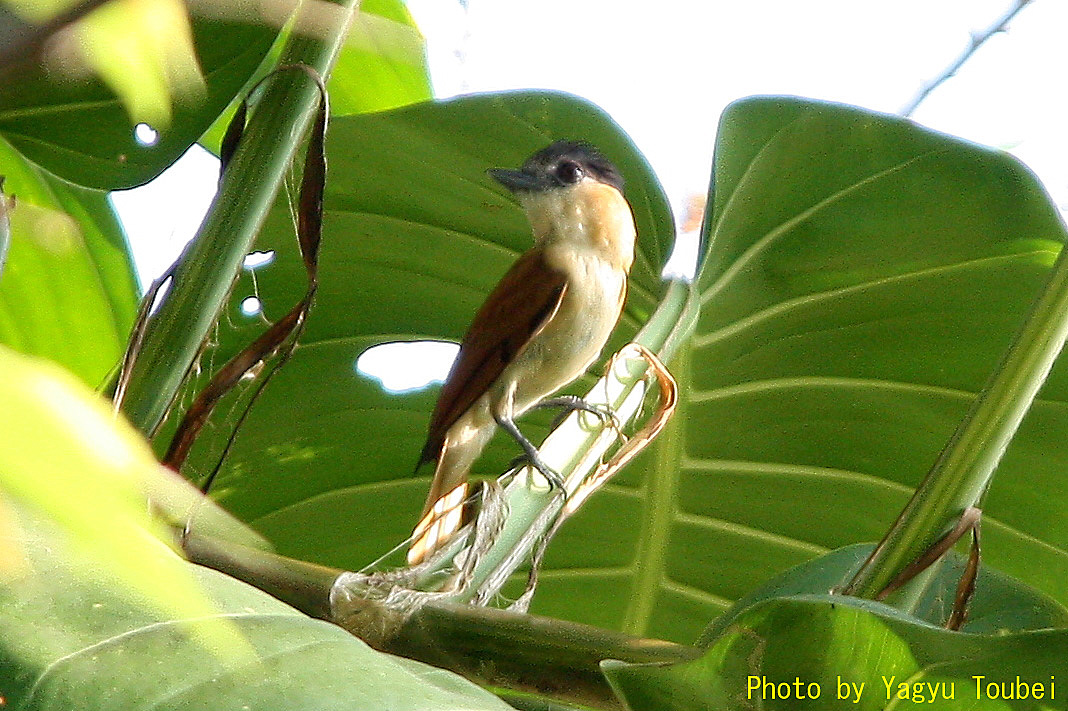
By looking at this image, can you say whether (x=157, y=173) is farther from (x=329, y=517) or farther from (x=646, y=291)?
(x=646, y=291)

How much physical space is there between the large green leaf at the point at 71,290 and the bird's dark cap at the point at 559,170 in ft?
1.71

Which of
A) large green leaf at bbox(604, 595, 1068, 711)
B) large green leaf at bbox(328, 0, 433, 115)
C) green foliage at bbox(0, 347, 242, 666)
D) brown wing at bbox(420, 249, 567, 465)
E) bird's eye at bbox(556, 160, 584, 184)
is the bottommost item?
brown wing at bbox(420, 249, 567, 465)

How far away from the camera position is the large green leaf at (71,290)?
4.66 ft

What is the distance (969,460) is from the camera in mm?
808

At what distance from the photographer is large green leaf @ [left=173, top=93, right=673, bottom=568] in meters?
1.44

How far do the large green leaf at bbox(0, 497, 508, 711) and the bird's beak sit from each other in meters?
1.08

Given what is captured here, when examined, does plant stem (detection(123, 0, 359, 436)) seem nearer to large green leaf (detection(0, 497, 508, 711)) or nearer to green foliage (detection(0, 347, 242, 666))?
large green leaf (detection(0, 497, 508, 711))

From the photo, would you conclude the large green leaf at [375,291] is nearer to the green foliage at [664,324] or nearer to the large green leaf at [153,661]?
the green foliage at [664,324]

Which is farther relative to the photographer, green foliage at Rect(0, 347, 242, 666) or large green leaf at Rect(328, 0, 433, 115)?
large green leaf at Rect(328, 0, 433, 115)

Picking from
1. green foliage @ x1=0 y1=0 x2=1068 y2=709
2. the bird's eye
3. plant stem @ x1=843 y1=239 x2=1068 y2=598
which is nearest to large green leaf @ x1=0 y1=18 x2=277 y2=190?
green foliage @ x1=0 y1=0 x2=1068 y2=709

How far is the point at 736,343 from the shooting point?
1444 millimetres

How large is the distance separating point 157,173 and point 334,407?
406 millimetres

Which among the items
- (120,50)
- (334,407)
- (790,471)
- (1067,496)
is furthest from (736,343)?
(120,50)

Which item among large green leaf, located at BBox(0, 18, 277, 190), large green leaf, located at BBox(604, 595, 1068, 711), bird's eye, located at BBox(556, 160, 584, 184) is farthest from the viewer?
bird's eye, located at BBox(556, 160, 584, 184)
